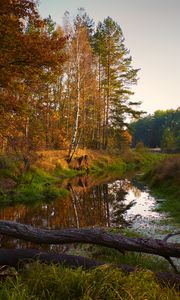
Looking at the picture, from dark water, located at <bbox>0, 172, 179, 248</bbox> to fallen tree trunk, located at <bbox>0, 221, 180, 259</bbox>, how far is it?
3.08m

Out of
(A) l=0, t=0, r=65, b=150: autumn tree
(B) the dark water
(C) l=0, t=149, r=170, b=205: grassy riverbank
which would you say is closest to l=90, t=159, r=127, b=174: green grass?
(C) l=0, t=149, r=170, b=205: grassy riverbank

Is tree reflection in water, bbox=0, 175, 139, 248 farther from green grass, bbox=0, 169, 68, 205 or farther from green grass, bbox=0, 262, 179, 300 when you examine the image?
green grass, bbox=0, 262, 179, 300

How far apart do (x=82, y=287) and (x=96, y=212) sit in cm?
1182

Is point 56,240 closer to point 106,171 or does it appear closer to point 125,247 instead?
point 125,247

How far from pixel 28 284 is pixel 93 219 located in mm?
9925

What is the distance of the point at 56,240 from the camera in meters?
7.37

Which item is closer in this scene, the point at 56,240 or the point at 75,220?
the point at 56,240

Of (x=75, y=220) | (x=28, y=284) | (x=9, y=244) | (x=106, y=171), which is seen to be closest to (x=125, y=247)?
(x=28, y=284)

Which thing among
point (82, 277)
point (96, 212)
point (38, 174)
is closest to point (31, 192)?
point (38, 174)

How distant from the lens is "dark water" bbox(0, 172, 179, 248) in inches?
541

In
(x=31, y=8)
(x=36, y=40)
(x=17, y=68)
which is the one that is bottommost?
(x=17, y=68)

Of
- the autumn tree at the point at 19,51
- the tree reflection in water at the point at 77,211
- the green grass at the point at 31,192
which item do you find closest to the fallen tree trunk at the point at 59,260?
the tree reflection in water at the point at 77,211

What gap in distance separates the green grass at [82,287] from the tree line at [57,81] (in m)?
10.5

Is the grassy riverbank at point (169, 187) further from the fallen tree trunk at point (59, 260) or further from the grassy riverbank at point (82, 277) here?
the fallen tree trunk at point (59, 260)
